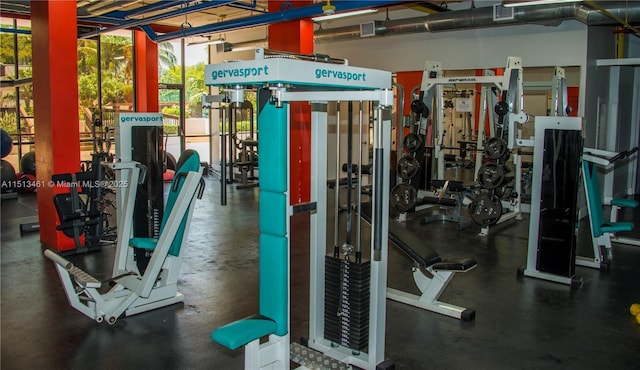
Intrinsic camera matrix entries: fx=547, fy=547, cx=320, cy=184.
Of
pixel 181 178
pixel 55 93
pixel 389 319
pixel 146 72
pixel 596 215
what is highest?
pixel 146 72

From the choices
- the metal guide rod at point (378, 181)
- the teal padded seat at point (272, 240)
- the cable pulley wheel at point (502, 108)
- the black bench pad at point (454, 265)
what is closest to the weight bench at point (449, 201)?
the cable pulley wheel at point (502, 108)

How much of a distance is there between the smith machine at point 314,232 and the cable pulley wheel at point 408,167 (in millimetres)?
4111

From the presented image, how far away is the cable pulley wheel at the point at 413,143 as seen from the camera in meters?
7.29

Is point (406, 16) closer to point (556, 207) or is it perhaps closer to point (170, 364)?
point (556, 207)

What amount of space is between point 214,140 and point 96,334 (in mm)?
9402

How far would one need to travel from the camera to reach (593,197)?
518 centimetres

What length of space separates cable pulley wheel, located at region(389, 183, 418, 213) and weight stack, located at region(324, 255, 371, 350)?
13.1 feet

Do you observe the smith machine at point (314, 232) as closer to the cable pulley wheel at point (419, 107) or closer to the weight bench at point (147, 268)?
the weight bench at point (147, 268)

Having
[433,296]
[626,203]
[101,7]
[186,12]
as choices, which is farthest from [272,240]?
[101,7]

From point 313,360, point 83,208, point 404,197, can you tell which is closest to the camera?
point 313,360

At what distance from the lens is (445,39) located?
8.84 m

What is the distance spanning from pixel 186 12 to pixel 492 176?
179 inches

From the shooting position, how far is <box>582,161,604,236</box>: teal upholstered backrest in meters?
5.14

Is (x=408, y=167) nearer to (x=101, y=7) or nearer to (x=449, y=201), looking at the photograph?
(x=449, y=201)
